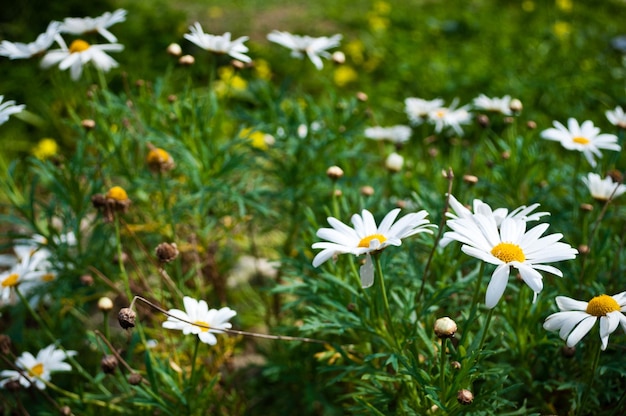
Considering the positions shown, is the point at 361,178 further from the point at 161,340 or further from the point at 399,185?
the point at 161,340

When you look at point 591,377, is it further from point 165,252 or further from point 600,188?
point 165,252

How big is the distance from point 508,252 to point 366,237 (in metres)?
0.24

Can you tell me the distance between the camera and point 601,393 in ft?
4.18

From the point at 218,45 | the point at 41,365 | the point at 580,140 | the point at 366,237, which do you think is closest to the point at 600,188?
the point at 580,140

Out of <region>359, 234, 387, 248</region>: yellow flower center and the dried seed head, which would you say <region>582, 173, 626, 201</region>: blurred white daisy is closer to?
<region>359, 234, 387, 248</region>: yellow flower center

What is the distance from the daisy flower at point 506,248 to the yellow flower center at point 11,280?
3.65ft

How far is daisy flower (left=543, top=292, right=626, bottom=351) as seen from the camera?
95cm

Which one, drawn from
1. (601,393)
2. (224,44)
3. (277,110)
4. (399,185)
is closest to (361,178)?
(399,185)

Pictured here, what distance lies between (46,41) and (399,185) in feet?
3.61

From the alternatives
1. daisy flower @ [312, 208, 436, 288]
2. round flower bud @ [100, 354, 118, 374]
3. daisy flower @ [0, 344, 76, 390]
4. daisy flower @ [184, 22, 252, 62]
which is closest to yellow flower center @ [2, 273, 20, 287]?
daisy flower @ [0, 344, 76, 390]

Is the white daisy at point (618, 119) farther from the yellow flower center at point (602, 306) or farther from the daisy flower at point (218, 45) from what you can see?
the daisy flower at point (218, 45)

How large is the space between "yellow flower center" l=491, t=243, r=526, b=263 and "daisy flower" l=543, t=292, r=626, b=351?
0.14 m

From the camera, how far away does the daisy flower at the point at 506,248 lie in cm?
89

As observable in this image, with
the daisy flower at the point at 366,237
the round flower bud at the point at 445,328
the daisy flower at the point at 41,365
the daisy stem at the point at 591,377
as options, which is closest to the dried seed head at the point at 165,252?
Result: the daisy flower at the point at 366,237
